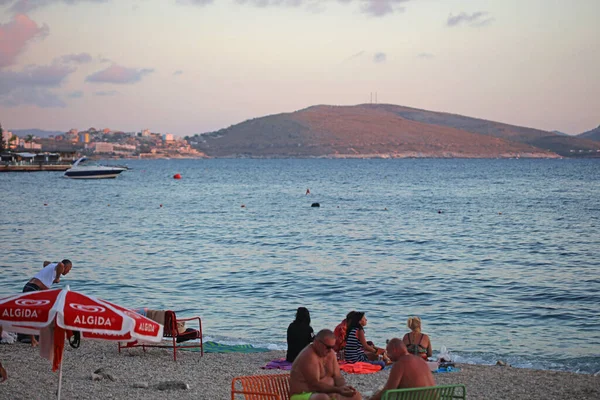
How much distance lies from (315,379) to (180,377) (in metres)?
3.56

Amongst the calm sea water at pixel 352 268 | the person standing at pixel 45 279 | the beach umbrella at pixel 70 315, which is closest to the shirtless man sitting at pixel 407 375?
the beach umbrella at pixel 70 315

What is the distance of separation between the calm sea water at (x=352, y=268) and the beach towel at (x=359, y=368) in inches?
98.0

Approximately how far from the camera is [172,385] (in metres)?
9.75

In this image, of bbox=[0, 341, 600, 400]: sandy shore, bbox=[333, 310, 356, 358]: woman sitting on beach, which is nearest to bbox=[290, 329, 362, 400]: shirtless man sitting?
bbox=[0, 341, 600, 400]: sandy shore

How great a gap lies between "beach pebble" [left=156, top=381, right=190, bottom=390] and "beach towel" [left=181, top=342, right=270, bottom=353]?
9.75ft

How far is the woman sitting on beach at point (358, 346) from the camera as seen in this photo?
11375 mm

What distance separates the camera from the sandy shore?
9.47m

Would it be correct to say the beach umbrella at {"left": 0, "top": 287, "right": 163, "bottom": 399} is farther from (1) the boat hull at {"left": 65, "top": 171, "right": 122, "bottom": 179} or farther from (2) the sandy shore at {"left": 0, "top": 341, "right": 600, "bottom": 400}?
(1) the boat hull at {"left": 65, "top": 171, "right": 122, "bottom": 179}

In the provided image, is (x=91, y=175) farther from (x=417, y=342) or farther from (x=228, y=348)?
(x=417, y=342)

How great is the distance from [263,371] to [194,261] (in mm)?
14775

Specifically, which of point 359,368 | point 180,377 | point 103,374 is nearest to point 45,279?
point 103,374

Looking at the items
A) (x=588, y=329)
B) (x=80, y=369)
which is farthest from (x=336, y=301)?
(x=80, y=369)

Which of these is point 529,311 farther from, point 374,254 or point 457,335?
point 374,254

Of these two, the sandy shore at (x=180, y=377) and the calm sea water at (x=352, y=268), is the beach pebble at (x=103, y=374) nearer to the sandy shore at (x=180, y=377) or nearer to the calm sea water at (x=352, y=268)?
the sandy shore at (x=180, y=377)
